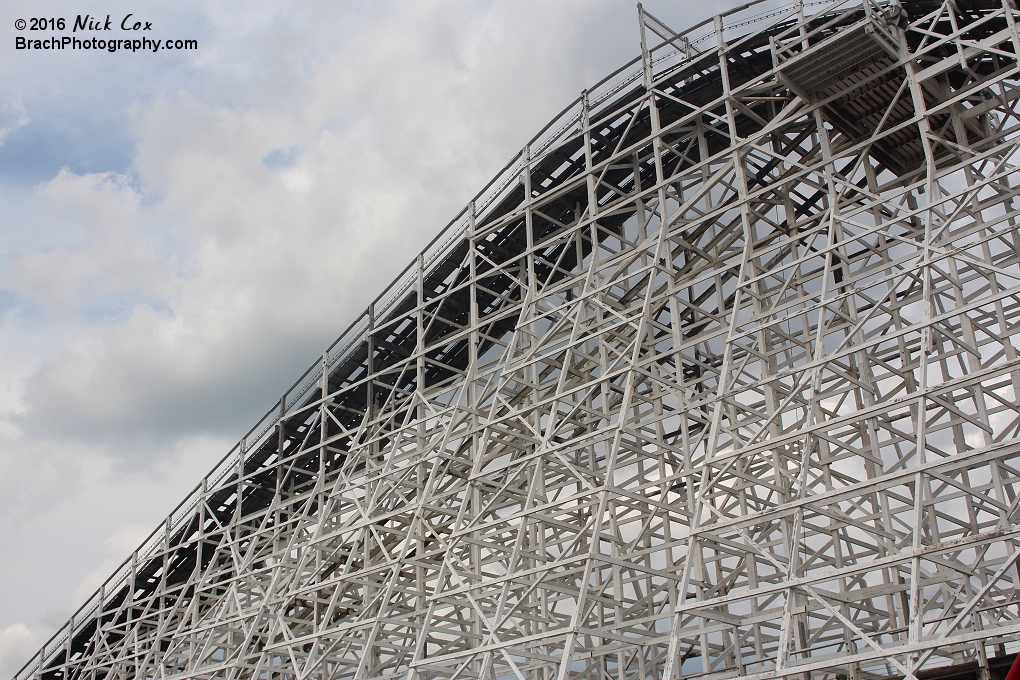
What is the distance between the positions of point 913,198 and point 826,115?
91.3 inches

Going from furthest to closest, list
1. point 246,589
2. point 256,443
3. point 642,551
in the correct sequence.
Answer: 1. point 256,443
2. point 246,589
3. point 642,551

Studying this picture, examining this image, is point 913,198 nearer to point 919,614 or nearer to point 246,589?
point 919,614

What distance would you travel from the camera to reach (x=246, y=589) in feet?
82.4

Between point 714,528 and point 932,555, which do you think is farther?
point 714,528

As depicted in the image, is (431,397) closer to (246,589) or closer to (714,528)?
(246,589)

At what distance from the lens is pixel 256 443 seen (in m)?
27.6

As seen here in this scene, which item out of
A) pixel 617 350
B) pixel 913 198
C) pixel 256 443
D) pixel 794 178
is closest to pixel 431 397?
pixel 617 350

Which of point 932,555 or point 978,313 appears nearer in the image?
point 932,555

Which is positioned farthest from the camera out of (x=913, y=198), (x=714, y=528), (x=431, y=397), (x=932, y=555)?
(x=431, y=397)

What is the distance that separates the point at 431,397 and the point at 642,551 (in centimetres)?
734

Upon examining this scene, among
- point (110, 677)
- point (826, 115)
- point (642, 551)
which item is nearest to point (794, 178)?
point (826, 115)

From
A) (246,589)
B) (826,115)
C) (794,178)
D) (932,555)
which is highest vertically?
(826,115)

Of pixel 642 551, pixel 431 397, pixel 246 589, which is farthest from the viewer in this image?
pixel 246 589

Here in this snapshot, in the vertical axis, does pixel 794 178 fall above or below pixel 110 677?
above
